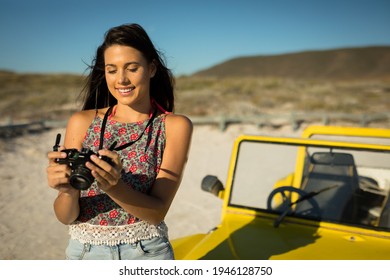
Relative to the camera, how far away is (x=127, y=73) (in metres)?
1.37

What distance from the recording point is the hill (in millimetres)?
44938

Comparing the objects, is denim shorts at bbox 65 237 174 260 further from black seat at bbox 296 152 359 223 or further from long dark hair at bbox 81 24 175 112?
black seat at bbox 296 152 359 223

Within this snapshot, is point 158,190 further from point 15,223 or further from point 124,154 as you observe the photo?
point 15,223

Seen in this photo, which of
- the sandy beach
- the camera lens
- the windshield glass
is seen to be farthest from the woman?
the sandy beach

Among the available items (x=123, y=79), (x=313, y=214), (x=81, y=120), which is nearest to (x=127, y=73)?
(x=123, y=79)

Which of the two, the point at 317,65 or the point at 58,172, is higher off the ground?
the point at 317,65

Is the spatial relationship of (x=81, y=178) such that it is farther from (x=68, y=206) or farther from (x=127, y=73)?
(x=127, y=73)

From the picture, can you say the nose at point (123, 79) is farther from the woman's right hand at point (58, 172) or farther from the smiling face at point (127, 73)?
the woman's right hand at point (58, 172)

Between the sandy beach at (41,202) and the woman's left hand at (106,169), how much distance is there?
3017mm

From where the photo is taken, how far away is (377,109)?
18.3m

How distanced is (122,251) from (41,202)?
183 inches

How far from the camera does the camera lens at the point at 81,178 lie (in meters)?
1.09

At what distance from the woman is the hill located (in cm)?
4550
